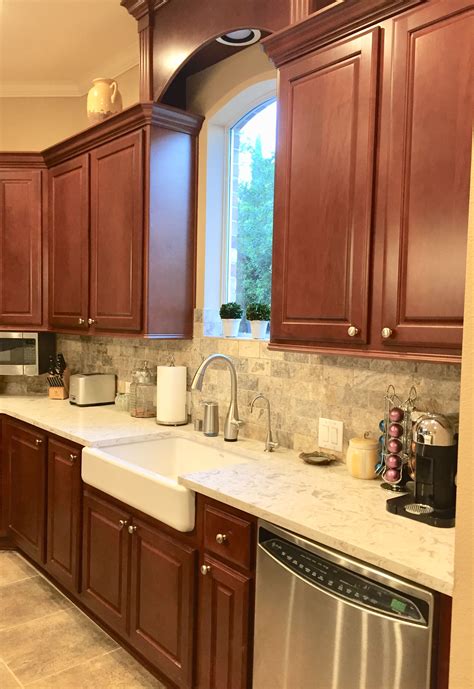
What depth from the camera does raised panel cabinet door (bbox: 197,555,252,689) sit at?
1.76 meters

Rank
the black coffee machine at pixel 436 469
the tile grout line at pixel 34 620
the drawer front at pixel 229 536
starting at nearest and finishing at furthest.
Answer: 1. the black coffee machine at pixel 436 469
2. the drawer front at pixel 229 536
3. the tile grout line at pixel 34 620

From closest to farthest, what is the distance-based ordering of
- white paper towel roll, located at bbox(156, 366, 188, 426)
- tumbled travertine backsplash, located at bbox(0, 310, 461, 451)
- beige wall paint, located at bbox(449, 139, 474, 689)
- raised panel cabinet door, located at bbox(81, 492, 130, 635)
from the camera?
beige wall paint, located at bbox(449, 139, 474, 689) → tumbled travertine backsplash, located at bbox(0, 310, 461, 451) → raised panel cabinet door, located at bbox(81, 492, 130, 635) → white paper towel roll, located at bbox(156, 366, 188, 426)

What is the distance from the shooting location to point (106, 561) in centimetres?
247

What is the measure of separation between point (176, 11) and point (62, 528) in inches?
99.5

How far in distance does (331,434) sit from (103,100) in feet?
7.16

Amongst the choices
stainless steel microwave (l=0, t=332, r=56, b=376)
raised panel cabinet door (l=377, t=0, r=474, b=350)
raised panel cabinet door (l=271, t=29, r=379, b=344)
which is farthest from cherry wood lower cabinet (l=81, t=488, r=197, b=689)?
stainless steel microwave (l=0, t=332, r=56, b=376)

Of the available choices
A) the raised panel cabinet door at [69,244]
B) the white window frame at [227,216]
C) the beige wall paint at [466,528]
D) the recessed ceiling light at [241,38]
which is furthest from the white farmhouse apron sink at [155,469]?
the recessed ceiling light at [241,38]

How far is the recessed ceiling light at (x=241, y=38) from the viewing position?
2549 mm

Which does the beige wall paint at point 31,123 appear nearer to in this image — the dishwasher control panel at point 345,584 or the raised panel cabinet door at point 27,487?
the raised panel cabinet door at point 27,487

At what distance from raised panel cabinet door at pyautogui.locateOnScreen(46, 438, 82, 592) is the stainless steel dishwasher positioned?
4.22 ft

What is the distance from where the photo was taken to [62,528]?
286cm

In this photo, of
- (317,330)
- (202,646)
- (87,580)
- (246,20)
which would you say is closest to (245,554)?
(202,646)

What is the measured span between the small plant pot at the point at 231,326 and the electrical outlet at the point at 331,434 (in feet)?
2.38

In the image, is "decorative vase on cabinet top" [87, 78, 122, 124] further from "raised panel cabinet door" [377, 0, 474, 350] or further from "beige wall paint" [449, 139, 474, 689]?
"beige wall paint" [449, 139, 474, 689]
